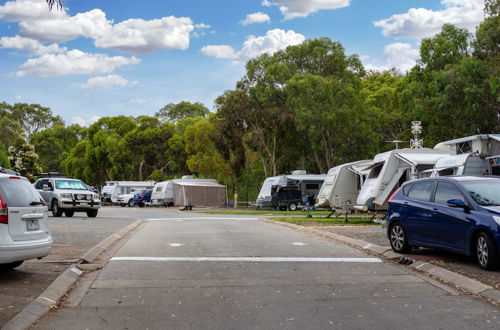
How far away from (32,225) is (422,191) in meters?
7.17

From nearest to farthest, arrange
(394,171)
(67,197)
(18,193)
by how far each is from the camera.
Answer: (18,193) → (394,171) → (67,197)

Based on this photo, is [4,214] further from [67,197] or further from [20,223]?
[67,197]

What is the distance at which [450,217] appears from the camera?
10.4m

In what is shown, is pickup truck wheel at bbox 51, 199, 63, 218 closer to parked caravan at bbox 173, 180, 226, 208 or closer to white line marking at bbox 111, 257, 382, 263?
white line marking at bbox 111, 257, 382, 263

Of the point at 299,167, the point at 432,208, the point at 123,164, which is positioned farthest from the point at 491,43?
the point at 123,164

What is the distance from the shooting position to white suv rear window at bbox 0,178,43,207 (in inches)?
332

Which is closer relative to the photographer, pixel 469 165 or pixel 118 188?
pixel 469 165

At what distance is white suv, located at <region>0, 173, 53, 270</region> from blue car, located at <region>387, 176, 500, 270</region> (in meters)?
6.63

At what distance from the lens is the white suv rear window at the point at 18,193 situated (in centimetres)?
845

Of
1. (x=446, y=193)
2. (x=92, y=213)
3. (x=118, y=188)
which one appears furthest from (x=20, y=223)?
(x=118, y=188)

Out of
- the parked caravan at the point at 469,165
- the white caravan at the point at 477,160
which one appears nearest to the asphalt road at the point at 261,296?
the parked caravan at the point at 469,165

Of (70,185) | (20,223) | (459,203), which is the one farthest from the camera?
(70,185)

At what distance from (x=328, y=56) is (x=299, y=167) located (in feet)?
39.0

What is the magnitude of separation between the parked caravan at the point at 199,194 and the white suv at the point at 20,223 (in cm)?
3900
